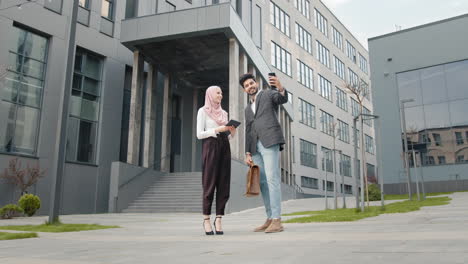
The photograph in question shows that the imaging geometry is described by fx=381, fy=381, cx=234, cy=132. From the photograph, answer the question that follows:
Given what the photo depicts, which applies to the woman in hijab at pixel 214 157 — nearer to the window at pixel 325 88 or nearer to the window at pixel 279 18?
the window at pixel 279 18

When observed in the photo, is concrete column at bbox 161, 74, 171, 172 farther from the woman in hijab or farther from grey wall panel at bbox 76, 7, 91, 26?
the woman in hijab

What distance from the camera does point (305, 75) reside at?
4519 centimetres

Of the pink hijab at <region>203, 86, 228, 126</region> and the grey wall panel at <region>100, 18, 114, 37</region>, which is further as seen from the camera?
the grey wall panel at <region>100, 18, 114, 37</region>

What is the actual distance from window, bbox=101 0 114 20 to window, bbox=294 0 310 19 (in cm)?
2856

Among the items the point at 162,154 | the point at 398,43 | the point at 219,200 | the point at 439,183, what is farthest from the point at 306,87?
the point at 219,200

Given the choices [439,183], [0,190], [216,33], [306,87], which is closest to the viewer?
[0,190]

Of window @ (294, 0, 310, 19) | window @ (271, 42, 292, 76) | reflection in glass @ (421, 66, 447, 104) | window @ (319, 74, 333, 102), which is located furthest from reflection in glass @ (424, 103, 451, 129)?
window @ (294, 0, 310, 19)

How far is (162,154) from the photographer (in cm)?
2320

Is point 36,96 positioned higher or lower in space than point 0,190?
higher

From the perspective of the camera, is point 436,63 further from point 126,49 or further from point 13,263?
point 13,263

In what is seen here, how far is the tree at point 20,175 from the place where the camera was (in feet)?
50.6

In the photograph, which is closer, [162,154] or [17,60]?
[17,60]

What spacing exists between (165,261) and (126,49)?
20.9 m

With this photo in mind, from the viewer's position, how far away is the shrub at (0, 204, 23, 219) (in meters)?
12.7
